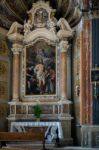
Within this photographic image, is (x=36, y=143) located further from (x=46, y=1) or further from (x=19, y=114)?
(x=46, y=1)

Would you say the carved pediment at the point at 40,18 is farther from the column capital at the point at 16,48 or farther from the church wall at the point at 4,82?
the church wall at the point at 4,82

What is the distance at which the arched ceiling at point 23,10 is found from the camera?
18.2m

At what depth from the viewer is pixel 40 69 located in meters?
18.6

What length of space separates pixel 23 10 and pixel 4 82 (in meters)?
3.77

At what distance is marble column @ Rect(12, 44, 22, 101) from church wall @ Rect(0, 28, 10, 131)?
40 cm

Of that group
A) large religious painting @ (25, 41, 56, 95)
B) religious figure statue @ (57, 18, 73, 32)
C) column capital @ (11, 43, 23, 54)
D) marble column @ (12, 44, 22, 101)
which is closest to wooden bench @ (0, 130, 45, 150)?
marble column @ (12, 44, 22, 101)

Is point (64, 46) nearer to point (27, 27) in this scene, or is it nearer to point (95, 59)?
point (27, 27)

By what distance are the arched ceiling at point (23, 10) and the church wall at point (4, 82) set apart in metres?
0.98

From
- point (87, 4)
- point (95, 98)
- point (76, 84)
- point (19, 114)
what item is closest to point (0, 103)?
point (19, 114)

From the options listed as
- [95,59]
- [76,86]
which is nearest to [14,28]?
[76,86]

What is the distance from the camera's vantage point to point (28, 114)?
60.1ft

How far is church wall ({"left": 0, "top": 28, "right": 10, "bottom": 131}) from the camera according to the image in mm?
18344

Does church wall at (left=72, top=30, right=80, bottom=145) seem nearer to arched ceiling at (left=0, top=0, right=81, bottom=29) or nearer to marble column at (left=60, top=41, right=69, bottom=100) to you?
marble column at (left=60, top=41, right=69, bottom=100)

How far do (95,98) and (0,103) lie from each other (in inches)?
188
